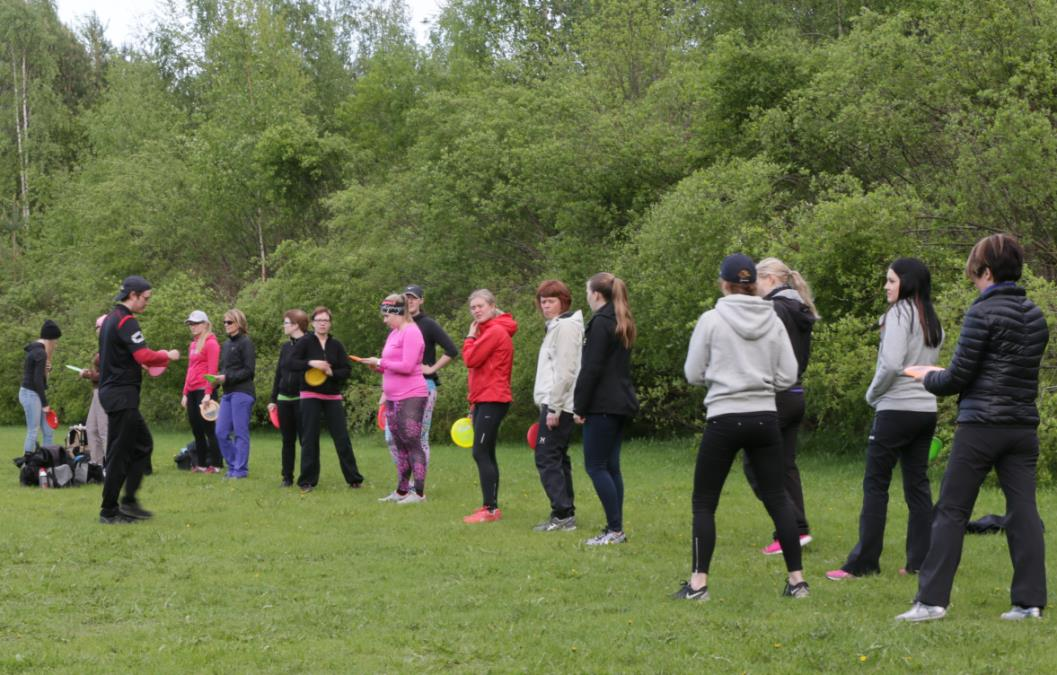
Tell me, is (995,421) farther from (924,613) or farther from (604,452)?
(604,452)

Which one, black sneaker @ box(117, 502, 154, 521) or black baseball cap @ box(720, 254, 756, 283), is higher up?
black baseball cap @ box(720, 254, 756, 283)

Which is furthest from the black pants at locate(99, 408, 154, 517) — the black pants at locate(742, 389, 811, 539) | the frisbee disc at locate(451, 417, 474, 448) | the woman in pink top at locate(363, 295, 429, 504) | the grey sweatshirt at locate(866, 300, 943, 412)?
the grey sweatshirt at locate(866, 300, 943, 412)

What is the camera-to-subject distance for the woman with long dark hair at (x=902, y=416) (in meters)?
7.14

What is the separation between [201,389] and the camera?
49.7 ft

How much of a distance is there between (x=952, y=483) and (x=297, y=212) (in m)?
32.7

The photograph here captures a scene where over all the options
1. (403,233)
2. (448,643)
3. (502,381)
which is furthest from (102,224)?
(448,643)

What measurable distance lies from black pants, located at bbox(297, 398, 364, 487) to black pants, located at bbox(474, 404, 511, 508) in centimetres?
266

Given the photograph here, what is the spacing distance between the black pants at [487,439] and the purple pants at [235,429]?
4.71 m

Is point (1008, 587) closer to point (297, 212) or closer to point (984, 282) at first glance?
point (984, 282)

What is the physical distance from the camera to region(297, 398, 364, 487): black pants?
12.5 meters

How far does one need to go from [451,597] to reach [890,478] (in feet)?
9.15

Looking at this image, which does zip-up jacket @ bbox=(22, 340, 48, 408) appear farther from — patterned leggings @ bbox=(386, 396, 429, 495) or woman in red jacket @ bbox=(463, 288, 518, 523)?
woman in red jacket @ bbox=(463, 288, 518, 523)

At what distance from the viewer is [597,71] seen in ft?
82.2

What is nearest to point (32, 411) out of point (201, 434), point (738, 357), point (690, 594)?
point (201, 434)
